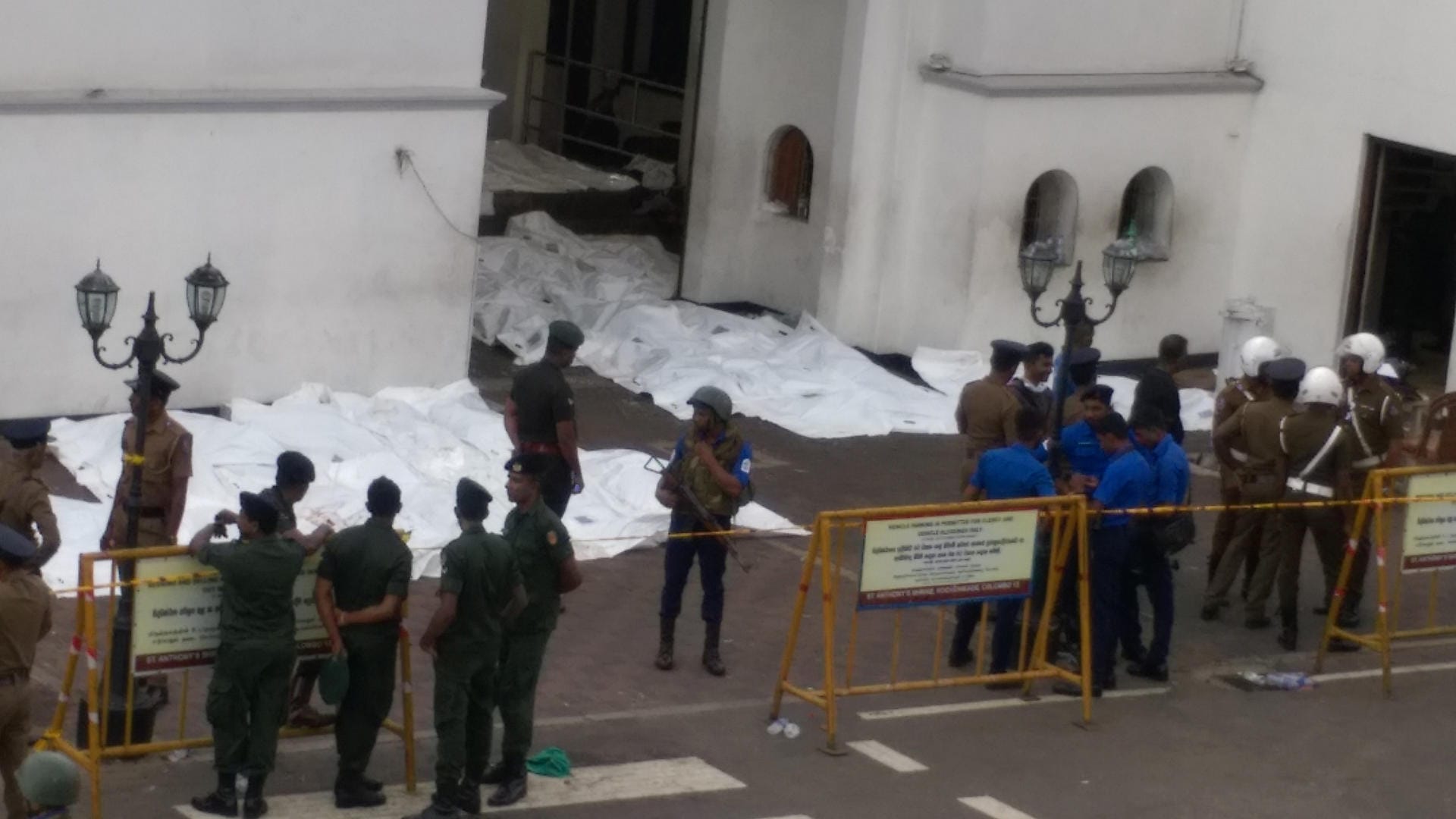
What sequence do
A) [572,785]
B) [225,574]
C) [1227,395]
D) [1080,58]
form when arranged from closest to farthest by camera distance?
1. [225,574]
2. [572,785]
3. [1227,395]
4. [1080,58]

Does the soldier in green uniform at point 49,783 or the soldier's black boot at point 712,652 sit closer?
the soldier in green uniform at point 49,783

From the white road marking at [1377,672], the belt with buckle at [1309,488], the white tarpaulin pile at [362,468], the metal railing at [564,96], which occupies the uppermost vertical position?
the metal railing at [564,96]

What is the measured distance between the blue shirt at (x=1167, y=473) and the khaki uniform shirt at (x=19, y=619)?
19.6ft

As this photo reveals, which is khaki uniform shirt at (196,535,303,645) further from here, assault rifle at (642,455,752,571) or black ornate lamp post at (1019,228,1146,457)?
black ornate lamp post at (1019,228,1146,457)

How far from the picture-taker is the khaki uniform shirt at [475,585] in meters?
10.3

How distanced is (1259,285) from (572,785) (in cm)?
1236

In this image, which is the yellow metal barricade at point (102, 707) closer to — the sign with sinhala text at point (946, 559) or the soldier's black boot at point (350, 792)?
the soldier's black boot at point (350, 792)

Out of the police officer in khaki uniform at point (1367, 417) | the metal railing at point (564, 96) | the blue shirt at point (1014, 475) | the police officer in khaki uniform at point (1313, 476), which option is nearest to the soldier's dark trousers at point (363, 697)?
the blue shirt at point (1014, 475)

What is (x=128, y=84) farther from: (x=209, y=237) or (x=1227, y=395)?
(x=1227, y=395)

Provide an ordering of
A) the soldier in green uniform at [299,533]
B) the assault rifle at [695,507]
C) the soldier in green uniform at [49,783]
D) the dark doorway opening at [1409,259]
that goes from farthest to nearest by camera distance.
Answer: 1. the dark doorway opening at [1409,259]
2. the assault rifle at [695,507]
3. the soldier in green uniform at [299,533]
4. the soldier in green uniform at [49,783]

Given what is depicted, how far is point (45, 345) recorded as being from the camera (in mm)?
16609

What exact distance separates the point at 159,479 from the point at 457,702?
2.33m

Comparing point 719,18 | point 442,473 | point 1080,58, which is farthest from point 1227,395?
point 719,18

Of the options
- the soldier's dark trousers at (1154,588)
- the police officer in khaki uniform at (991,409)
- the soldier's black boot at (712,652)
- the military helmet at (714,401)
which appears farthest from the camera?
the police officer in khaki uniform at (991,409)
